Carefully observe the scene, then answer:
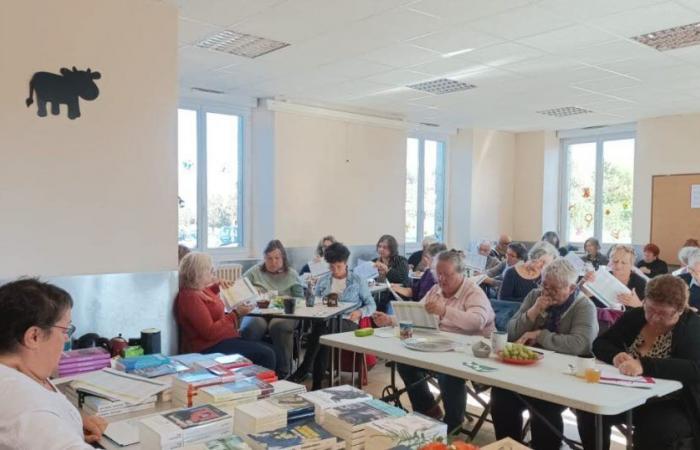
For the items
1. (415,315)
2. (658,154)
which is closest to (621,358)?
(415,315)

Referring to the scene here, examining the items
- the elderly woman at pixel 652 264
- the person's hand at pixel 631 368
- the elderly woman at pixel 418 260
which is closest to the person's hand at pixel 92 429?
Result: the person's hand at pixel 631 368

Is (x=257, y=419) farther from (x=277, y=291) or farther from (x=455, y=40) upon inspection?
(x=455, y=40)

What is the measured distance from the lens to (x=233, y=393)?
212 cm

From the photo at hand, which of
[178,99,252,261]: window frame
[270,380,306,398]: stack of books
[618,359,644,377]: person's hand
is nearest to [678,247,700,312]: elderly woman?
[618,359,644,377]: person's hand

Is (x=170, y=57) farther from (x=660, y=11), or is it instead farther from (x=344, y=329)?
(x=660, y=11)

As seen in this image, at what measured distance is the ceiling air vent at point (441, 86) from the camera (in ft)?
21.1

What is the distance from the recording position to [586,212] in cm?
998

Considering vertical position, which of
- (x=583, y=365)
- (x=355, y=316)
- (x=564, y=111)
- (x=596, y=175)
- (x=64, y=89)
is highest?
(x=564, y=111)

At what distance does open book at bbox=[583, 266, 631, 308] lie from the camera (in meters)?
4.18

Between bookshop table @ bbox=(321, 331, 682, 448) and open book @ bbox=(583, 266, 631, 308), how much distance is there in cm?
132

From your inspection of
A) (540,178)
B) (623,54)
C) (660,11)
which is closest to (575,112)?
(540,178)

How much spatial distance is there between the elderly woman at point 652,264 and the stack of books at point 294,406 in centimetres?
644

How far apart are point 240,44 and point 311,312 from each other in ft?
8.03

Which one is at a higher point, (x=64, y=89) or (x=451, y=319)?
(x=64, y=89)
